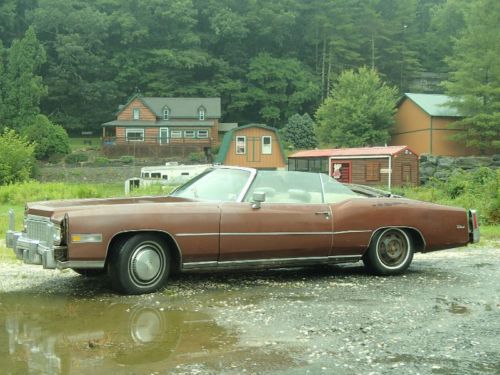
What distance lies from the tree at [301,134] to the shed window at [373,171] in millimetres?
27445

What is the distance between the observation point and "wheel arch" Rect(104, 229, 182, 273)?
6.27 metres

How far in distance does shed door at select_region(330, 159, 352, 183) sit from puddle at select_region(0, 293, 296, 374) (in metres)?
35.2

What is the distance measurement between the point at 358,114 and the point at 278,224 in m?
47.2

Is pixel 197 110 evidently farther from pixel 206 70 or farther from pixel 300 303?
pixel 300 303

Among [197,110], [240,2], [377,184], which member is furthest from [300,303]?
[240,2]

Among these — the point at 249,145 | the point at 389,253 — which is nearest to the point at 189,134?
the point at 249,145

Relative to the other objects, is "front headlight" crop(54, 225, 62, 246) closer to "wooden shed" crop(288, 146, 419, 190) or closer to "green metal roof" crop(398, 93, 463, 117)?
"wooden shed" crop(288, 146, 419, 190)

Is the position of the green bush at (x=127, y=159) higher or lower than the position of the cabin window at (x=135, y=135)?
lower

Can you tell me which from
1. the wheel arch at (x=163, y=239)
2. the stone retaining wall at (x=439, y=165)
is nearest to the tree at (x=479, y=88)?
the stone retaining wall at (x=439, y=165)

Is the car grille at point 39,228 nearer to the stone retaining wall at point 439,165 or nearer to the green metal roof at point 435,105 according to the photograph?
the stone retaining wall at point 439,165

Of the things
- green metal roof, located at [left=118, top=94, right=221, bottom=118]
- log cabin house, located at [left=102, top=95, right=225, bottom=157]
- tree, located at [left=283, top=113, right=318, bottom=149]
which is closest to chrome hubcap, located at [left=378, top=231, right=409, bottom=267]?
log cabin house, located at [left=102, top=95, right=225, bottom=157]

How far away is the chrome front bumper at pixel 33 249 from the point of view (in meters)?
5.97

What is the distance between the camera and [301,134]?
220 ft

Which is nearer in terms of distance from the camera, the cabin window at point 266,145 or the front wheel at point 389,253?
the front wheel at point 389,253
